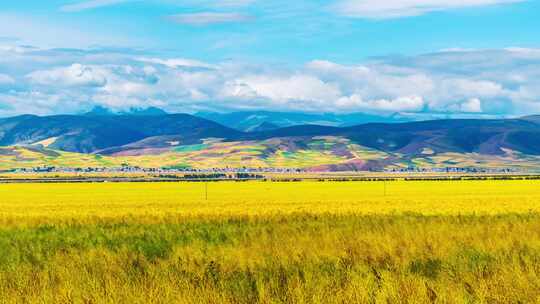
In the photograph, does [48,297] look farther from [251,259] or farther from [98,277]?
[251,259]

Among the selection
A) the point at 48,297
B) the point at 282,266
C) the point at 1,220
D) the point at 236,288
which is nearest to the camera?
the point at 48,297

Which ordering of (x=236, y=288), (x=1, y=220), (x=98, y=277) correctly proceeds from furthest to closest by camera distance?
(x=1, y=220), (x=98, y=277), (x=236, y=288)

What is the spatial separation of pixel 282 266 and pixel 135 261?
3787 mm

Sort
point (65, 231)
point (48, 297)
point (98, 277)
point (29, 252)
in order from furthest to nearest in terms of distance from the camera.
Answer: point (65, 231), point (29, 252), point (98, 277), point (48, 297)

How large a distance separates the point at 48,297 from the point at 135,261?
527cm

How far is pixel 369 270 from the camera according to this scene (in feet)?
45.4

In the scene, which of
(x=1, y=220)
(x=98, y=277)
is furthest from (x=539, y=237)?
(x=1, y=220)

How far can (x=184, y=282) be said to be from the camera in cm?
1271

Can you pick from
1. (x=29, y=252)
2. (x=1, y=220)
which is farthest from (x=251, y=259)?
(x=1, y=220)

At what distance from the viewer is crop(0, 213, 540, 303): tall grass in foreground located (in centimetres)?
1108

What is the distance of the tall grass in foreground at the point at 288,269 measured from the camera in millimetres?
11078

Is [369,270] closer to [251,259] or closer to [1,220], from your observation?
[251,259]

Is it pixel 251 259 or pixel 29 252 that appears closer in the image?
pixel 251 259

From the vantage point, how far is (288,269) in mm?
14195
